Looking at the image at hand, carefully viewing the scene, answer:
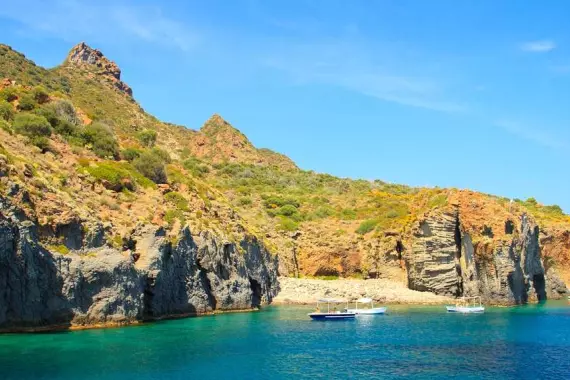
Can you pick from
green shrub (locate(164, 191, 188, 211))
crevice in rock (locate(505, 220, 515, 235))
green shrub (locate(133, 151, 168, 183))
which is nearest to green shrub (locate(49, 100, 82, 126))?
green shrub (locate(133, 151, 168, 183))

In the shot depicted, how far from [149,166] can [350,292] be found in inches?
1210

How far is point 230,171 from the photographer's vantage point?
121625mm

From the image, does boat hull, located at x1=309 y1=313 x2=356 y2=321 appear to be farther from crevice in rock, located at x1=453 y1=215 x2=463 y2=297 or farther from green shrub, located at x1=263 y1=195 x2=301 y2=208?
green shrub, located at x1=263 y1=195 x2=301 y2=208

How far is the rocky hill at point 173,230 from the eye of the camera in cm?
3731

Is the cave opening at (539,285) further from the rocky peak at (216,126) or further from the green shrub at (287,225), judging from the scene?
the rocky peak at (216,126)

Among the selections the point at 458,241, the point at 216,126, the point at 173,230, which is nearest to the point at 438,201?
the point at 458,241

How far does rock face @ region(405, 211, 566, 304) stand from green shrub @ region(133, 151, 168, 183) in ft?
113

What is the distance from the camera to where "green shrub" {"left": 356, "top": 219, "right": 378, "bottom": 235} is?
8388cm

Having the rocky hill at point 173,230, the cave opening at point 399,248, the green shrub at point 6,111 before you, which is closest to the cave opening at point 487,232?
the rocky hill at point 173,230

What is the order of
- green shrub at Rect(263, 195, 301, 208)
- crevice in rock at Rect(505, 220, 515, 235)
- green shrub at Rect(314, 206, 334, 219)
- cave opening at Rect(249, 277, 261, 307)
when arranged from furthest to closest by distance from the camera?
green shrub at Rect(263, 195, 301, 208)
green shrub at Rect(314, 206, 334, 219)
crevice in rock at Rect(505, 220, 515, 235)
cave opening at Rect(249, 277, 261, 307)

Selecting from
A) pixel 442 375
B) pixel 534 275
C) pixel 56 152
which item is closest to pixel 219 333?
pixel 442 375

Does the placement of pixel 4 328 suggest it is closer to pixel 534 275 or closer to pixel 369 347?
pixel 369 347

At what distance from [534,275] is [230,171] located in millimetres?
67293

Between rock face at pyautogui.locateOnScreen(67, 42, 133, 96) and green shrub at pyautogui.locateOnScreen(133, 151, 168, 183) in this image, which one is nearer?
green shrub at pyautogui.locateOnScreen(133, 151, 168, 183)
